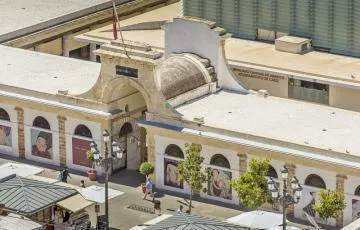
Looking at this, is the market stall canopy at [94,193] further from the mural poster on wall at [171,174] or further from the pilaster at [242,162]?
the pilaster at [242,162]

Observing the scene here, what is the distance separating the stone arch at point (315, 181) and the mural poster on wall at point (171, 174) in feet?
27.2

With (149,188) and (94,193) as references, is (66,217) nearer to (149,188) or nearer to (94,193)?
(94,193)

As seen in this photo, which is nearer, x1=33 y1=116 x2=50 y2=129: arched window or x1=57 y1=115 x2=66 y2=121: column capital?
x1=57 y1=115 x2=66 y2=121: column capital

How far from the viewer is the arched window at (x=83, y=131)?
88.9 m

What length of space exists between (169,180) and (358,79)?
44.0ft

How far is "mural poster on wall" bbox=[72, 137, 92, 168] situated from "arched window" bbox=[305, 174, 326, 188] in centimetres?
1482

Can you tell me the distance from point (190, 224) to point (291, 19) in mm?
29438

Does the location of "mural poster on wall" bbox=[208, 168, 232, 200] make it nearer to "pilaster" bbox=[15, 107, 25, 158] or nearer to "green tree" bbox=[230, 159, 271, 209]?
"green tree" bbox=[230, 159, 271, 209]

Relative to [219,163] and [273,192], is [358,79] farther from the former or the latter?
[273,192]

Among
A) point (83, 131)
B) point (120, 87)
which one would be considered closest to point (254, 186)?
point (120, 87)

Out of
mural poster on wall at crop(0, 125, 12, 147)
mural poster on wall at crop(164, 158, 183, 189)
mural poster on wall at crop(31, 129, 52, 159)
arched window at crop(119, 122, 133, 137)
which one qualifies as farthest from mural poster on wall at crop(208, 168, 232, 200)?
mural poster on wall at crop(0, 125, 12, 147)

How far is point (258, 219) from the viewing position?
76125 mm

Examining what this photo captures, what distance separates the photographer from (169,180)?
85938mm

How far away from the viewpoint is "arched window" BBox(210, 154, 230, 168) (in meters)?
83.4
